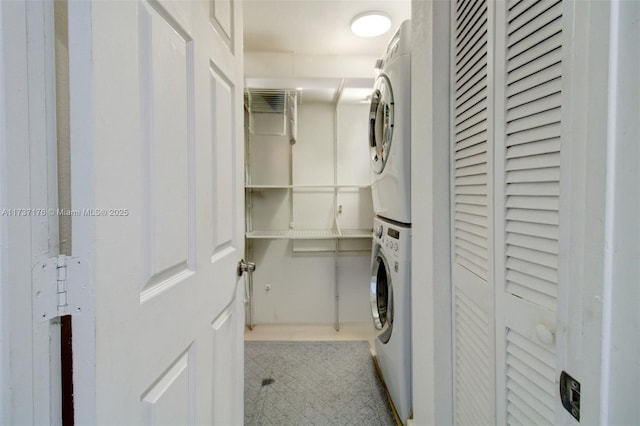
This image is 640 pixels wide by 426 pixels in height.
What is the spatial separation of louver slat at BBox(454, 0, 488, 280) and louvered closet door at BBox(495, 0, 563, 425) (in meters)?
0.12

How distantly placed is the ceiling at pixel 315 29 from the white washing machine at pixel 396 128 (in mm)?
534

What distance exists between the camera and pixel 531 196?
63 cm

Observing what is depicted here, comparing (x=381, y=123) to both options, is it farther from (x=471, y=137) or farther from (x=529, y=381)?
(x=529, y=381)

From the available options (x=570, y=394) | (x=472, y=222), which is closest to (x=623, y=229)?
(x=570, y=394)

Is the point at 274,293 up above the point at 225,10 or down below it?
below

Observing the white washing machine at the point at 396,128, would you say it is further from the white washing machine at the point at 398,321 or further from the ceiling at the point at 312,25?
the ceiling at the point at 312,25

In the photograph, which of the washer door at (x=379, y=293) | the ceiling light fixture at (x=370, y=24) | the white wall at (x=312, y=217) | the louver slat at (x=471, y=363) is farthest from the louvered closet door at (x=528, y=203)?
the white wall at (x=312, y=217)

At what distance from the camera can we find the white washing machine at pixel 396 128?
54.1 inches

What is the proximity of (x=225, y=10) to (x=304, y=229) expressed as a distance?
6.93 feet

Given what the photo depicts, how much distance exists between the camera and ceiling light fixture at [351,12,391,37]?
185 cm

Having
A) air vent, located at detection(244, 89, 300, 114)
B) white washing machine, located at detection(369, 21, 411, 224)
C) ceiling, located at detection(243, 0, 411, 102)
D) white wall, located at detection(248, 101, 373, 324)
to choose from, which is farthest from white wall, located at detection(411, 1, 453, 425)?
white wall, located at detection(248, 101, 373, 324)

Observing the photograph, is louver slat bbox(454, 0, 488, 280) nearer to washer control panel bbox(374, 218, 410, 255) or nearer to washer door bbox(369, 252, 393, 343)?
washer control panel bbox(374, 218, 410, 255)

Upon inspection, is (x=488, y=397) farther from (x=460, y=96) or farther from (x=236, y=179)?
(x=236, y=179)

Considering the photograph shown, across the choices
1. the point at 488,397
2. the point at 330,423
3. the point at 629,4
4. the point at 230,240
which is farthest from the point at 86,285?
the point at 330,423
